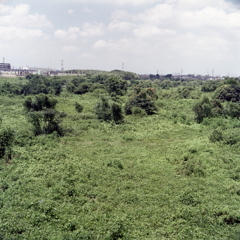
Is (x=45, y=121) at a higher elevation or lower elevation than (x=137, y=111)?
lower

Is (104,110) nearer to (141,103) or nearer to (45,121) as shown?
(141,103)

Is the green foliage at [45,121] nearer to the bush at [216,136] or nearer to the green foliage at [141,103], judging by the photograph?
the green foliage at [141,103]

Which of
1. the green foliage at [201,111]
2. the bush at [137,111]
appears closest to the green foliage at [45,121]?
the bush at [137,111]

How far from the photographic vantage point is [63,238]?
7.91 meters

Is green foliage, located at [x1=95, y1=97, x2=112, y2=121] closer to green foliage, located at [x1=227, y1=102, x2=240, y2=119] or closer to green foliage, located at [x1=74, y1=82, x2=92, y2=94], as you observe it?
green foliage, located at [x1=227, y1=102, x2=240, y2=119]

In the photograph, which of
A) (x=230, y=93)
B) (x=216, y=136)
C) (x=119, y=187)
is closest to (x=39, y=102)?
(x=119, y=187)

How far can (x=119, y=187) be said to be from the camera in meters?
12.5

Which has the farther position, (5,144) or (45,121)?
(45,121)

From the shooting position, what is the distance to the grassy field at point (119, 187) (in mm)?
8938

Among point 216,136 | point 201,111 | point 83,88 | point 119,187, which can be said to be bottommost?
point 119,187

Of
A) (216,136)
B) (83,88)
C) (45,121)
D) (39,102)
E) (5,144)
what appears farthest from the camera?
(83,88)

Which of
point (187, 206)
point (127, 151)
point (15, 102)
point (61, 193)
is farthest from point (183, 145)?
point (15, 102)

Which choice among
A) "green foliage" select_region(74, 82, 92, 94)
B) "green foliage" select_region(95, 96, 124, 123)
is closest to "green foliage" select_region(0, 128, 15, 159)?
"green foliage" select_region(95, 96, 124, 123)

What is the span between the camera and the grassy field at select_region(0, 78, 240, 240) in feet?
29.3
